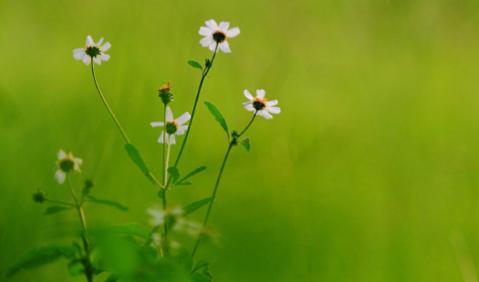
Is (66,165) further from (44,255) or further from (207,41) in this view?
(207,41)

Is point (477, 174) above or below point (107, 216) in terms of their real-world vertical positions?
above

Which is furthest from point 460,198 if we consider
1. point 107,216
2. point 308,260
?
point 107,216

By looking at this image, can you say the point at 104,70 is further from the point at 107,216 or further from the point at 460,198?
the point at 460,198

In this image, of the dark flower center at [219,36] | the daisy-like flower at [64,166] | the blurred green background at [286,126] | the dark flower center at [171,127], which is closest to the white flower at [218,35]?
the dark flower center at [219,36]

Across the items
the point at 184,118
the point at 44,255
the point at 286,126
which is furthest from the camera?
the point at 286,126

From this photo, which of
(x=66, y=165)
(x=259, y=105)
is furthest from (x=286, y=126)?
(x=66, y=165)

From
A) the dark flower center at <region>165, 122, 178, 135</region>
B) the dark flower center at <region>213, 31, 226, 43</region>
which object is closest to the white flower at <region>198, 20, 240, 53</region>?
the dark flower center at <region>213, 31, 226, 43</region>

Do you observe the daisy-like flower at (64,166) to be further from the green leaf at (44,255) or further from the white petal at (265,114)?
the white petal at (265,114)
